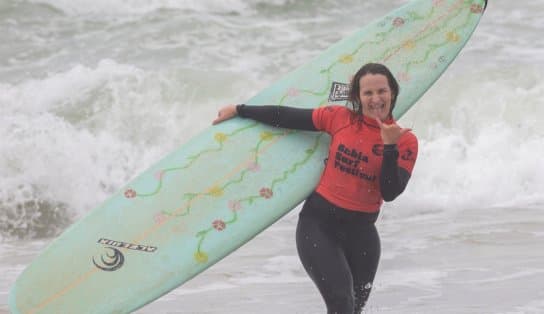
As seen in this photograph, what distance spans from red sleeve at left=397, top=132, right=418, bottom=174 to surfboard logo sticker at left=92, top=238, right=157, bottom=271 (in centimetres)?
110

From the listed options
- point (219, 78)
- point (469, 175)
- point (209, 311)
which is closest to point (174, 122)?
point (219, 78)

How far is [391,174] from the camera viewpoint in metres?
3.44

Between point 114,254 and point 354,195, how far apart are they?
3.34ft

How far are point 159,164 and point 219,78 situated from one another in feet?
19.0

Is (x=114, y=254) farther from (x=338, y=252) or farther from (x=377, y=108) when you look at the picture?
(x=377, y=108)

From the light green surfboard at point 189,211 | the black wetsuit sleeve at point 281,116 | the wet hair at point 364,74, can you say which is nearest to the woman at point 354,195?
the wet hair at point 364,74

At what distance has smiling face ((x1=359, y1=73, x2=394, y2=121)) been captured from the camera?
3590 millimetres

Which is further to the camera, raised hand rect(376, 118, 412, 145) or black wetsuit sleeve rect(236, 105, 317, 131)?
Result: black wetsuit sleeve rect(236, 105, 317, 131)

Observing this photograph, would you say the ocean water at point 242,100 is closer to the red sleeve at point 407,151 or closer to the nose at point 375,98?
the red sleeve at point 407,151

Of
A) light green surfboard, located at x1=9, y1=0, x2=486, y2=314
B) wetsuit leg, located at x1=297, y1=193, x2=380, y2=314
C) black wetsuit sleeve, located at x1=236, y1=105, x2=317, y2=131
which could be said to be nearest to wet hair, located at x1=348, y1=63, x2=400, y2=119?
black wetsuit sleeve, located at x1=236, y1=105, x2=317, y2=131

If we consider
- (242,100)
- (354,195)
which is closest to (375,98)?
(354,195)

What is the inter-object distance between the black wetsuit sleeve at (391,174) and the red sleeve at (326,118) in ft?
1.21

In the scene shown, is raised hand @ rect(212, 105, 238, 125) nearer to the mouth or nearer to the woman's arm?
the woman's arm

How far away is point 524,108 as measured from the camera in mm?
8953
